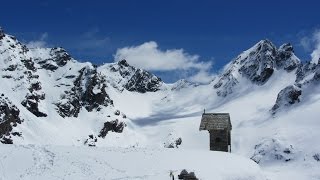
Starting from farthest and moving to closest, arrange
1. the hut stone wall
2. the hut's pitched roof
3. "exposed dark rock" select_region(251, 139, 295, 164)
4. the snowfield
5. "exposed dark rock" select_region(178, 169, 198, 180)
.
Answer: "exposed dark rock" select_region(251, 139, 295, 164), the hut stone wall, the hut's pitched roof, "exposed dark rock" select_region(178, 169, 198, 180), the snowfield

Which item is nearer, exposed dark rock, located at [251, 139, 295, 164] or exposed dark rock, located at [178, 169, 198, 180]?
exposed dark rock, located at [178, 169, 198, 180]

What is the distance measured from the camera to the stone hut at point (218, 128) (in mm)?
51125

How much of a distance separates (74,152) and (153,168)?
6407 millimetres

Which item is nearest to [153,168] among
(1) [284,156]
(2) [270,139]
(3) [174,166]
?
(3) [174,166]

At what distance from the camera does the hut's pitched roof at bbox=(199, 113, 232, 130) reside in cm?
5103

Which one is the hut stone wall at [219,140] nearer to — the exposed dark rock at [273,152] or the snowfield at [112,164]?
the snowfield at [112,164]

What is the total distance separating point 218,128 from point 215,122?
2.69 ft

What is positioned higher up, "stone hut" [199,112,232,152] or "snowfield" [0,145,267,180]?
"stone hut" [199,112,232,152]

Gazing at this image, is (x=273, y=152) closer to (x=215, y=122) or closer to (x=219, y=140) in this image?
(x=219, y=140)

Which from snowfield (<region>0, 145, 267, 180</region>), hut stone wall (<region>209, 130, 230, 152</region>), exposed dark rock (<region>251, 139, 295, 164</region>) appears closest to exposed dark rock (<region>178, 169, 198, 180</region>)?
snowfield (<region>0, 145, 267, 180</region>)

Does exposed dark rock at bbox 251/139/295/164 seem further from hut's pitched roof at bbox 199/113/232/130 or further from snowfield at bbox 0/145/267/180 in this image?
snowfield at bbox 0/145/267/180

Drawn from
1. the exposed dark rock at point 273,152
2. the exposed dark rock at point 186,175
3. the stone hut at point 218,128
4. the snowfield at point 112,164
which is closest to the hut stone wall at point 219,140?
the stone hut at point 218,128

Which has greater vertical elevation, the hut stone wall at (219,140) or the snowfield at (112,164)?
the hut stone wall at (219,140)

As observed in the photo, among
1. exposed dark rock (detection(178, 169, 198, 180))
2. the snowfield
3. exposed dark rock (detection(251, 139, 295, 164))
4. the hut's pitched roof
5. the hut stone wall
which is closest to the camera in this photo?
the snowfield
